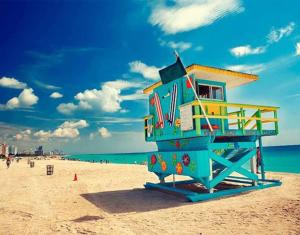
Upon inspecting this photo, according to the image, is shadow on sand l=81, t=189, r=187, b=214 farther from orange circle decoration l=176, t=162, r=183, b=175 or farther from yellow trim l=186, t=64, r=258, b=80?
yellow trim l=186, t=64, r=258, b=80

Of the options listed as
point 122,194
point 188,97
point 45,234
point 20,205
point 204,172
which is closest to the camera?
point 45,234

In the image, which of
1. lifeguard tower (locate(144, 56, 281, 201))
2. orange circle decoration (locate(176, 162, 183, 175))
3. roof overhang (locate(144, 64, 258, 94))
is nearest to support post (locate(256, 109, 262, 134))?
lifeguard tower (locate(144, 56, 281, 201))

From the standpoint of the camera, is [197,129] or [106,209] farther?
[197,129]

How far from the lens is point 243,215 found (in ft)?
22.9

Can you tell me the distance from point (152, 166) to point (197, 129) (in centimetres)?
415

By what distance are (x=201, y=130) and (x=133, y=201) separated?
3.89 metres

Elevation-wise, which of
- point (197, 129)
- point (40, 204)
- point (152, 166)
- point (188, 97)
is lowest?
point (40, 204)

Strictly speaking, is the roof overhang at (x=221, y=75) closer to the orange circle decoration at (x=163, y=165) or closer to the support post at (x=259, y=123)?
the support post at (x=259, y=123)

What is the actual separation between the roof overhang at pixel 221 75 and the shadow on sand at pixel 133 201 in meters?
5.28

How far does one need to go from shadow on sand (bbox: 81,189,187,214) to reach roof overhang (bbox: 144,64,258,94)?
5278mm

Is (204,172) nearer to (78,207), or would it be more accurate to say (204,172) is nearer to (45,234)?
(78,207)

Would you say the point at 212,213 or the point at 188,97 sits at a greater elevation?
the point at 188,97

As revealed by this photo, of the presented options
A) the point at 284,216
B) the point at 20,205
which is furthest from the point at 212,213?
the point at 20,205

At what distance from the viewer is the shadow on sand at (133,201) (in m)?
Answer: 8.72
